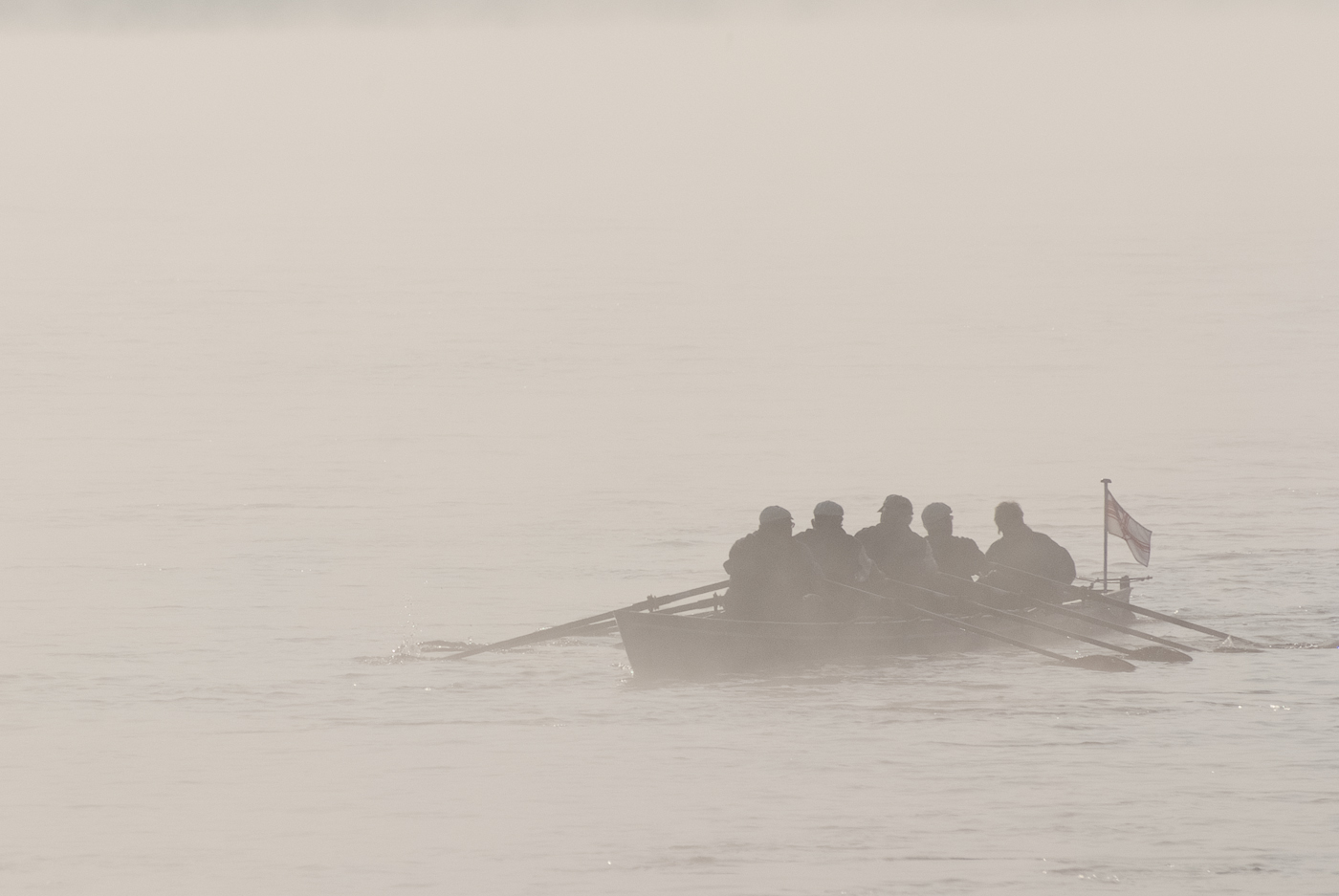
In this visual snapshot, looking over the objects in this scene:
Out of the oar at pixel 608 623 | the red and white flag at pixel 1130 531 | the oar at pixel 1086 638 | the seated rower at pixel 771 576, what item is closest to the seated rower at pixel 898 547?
the oar at pixel 1086 638

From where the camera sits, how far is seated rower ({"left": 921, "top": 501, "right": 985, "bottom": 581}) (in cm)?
2508

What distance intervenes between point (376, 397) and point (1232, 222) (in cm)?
7159

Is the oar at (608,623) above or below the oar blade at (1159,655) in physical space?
above

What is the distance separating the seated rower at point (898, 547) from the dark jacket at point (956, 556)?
32.2 inches

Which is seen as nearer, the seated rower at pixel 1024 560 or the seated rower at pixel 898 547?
the seated rower at pixel 898 547

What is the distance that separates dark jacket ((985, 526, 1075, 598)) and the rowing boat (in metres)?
1.94

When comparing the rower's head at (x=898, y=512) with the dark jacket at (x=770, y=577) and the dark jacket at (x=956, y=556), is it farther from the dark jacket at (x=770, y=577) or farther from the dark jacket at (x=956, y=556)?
the dark jacket at (x=770, y=577)

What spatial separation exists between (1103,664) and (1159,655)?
32.4 inches

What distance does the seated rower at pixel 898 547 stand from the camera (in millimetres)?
24188

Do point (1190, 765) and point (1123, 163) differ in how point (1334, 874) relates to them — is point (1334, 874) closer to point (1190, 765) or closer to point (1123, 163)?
point (1190, 765)

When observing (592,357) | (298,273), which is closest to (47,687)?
(592,357)

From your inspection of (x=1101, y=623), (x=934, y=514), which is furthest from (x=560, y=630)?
(x=1101, y=623)

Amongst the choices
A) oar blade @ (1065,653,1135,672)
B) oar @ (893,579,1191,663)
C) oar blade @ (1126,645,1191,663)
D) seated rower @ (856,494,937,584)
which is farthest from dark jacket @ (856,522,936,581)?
oar blade @ (1126,645,1191,663)

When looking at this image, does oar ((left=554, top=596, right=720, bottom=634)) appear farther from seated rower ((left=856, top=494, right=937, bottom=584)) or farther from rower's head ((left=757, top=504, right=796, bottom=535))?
seated rower ((left=856, top=494, right=937, bottom=584))
